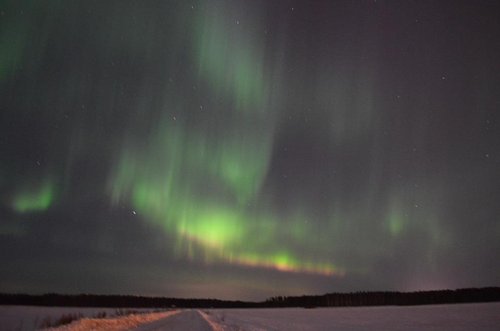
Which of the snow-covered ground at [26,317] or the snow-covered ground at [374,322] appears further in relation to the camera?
the snow-covered ground at [26,317]

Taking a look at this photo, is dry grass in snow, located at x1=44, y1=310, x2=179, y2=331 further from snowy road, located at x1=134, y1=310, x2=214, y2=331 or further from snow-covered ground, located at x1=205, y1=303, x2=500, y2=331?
snow-covered ground, located at x1=205, y1=303, x2=500, y2=331

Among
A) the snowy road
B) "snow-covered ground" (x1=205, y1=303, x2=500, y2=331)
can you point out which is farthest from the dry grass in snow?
"snow-covered ground" (x1=205, y1=303, x2=500, y2=331)

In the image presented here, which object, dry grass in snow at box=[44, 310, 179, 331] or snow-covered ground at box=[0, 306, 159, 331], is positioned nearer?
dry grass in snow at box=[44, 310, 179, 331]

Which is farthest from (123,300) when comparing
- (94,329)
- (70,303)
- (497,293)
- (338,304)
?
(94,329)

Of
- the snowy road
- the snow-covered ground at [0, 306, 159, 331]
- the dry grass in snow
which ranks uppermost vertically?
the snowy road

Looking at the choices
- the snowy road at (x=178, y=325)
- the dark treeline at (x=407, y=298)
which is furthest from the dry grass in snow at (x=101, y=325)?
the dark treeline at (x=407, y=298)

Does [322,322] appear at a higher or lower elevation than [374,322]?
lower

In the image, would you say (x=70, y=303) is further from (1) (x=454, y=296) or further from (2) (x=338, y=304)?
(1) (x=454, y=296)

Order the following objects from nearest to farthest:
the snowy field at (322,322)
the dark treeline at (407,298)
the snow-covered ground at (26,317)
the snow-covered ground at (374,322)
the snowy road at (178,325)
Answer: the snowy road at (178,325) → the snowy field at (322,322) → the snow-covered ground at (374,322) → the snow-covered ground at (26,317) → the dark treeline at (407,298)

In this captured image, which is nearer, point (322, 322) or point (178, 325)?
point (178, 325)

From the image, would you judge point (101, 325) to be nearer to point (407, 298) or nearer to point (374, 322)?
point (374, 322)

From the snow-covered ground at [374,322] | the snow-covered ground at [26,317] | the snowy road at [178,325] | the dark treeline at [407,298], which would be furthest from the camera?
the dark treeline at [407,298]

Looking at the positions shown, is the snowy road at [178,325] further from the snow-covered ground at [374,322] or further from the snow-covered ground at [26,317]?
the snow-covered ground at [26,317]

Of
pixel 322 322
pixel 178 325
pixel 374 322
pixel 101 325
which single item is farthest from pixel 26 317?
pixel 374 322
